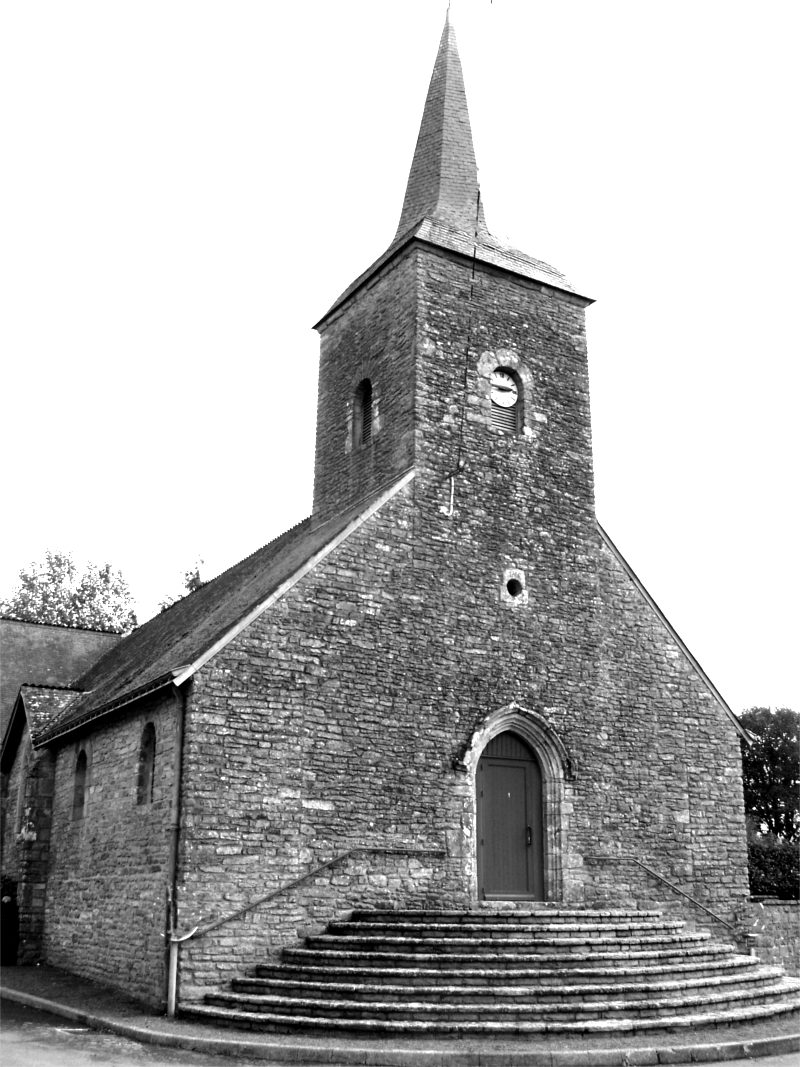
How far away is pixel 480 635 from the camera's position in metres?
17.4

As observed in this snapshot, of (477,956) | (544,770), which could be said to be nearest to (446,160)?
(544,770)

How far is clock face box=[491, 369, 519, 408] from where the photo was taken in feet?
63.7

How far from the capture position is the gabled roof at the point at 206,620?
15506mm

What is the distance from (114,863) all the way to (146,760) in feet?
5.83

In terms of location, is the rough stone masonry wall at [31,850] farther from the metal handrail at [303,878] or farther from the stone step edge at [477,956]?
the stone step edge at [477,956]

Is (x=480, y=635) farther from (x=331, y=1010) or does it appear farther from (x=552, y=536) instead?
(x=331, y=1010)

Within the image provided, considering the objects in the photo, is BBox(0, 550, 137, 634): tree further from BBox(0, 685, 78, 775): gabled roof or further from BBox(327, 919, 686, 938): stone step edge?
BBox(327, 919, 686, 938): stone step edge

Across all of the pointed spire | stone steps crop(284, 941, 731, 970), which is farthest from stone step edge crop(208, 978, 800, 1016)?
the pointed spire

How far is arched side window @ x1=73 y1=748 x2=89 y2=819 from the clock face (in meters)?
9.84

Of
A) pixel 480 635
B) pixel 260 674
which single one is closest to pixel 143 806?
pixel 260 674

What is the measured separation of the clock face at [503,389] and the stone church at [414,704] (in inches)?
2.3

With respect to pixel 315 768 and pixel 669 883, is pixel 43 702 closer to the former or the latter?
pixel 315 768

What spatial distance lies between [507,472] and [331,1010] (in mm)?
9593

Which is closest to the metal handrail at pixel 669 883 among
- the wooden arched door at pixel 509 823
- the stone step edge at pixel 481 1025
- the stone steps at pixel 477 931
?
the wooden arched door at pixel 509 823
